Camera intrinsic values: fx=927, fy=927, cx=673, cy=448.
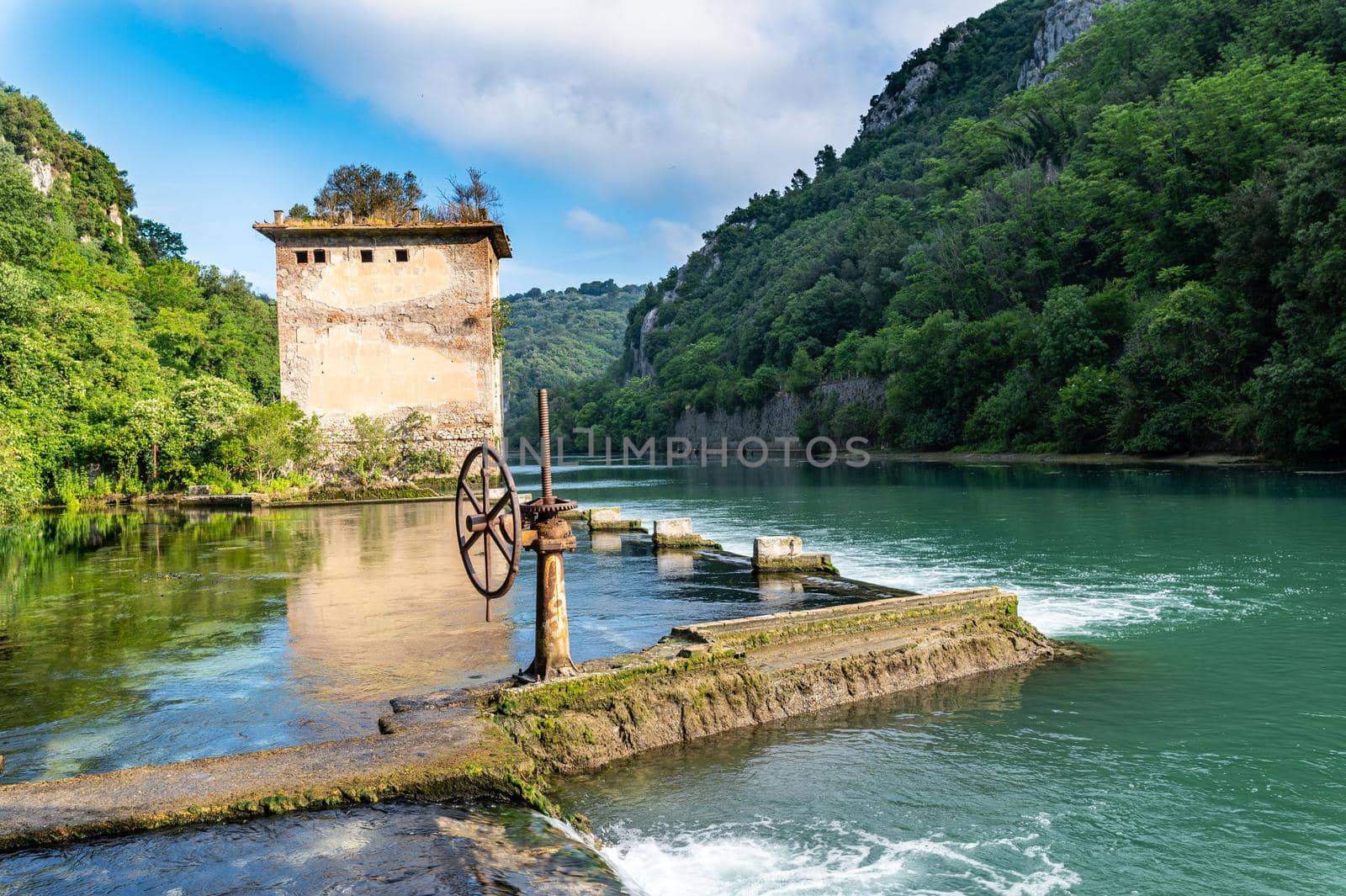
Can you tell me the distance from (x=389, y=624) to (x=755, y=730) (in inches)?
196

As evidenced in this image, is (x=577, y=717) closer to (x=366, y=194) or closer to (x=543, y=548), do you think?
(x=543, y=548)

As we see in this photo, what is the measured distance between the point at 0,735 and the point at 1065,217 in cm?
6858

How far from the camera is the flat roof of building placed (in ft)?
98.9

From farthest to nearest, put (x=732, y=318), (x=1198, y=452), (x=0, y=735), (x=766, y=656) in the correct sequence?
(x=732, y=318) < (x=1198, y=452) < (x=766, y=656) < (x=0, y=735)

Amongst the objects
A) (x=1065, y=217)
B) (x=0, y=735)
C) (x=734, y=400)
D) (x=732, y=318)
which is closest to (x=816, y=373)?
(x=734, y=400)

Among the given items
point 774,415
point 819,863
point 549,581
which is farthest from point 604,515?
point 774,415

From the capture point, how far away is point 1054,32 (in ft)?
342

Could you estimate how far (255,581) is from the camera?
14.3m

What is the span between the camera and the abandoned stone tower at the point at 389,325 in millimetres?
30578

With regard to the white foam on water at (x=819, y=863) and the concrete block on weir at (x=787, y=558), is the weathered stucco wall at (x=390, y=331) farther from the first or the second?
the white foam on water at (x=819, y=863)

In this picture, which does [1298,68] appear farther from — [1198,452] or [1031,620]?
[1031,620]

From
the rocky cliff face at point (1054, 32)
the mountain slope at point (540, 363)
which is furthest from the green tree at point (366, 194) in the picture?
the mountain slope at point (540, 363)

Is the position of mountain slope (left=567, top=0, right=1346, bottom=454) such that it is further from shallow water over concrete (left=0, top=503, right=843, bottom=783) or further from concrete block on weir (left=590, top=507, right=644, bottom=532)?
shallow water over concrete (left=0, top=503, right=843, bottom=783)

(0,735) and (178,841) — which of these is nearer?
(178,841)
